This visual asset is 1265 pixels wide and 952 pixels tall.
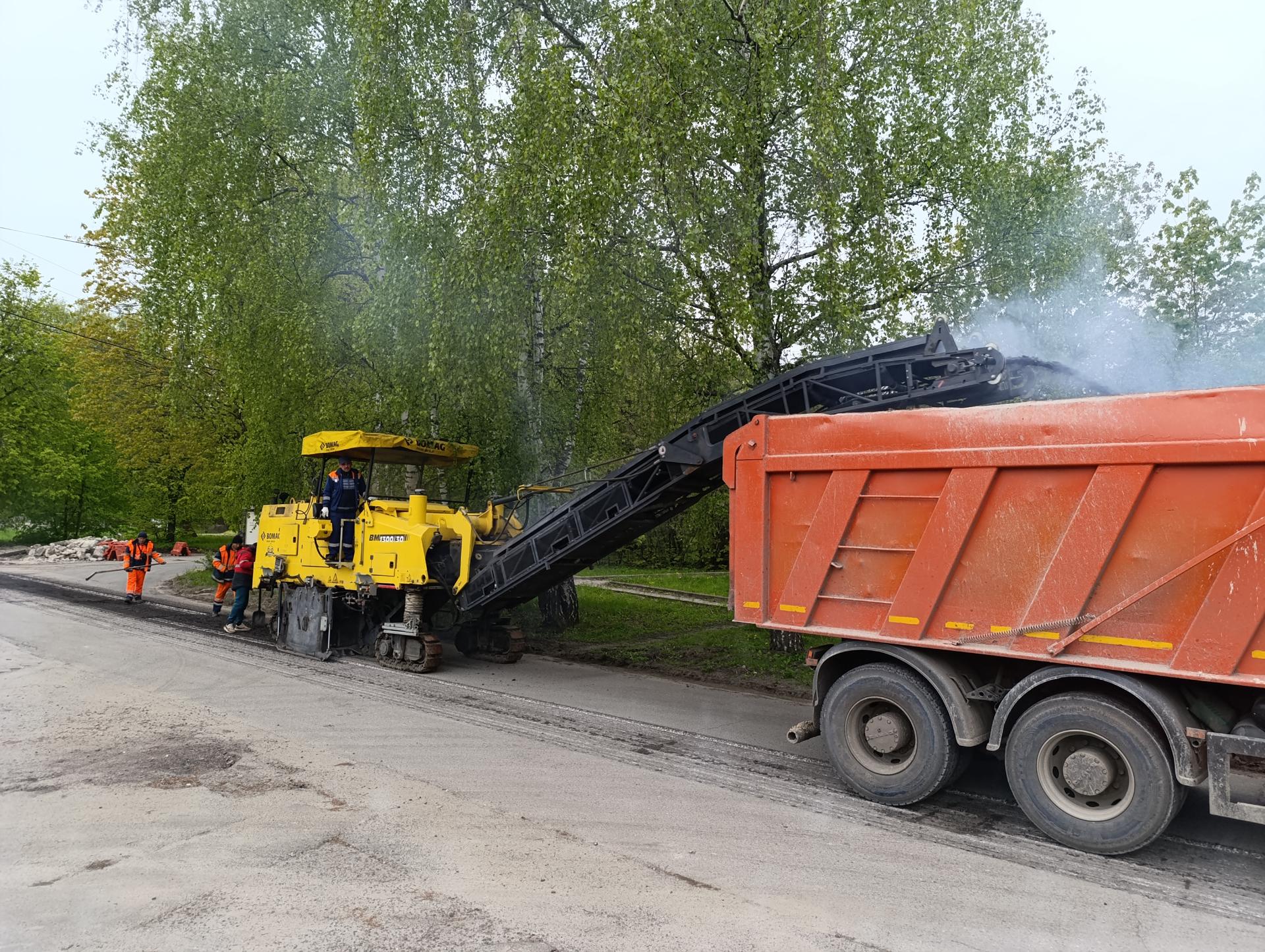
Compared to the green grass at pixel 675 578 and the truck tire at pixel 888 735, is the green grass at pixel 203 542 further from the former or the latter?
the truck tire at pixel 888 735

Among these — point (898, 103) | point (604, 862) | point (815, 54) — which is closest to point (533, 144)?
point (815, 54)

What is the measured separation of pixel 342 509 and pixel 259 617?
15.3 ft

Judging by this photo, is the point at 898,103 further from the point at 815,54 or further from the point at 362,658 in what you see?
the point at 362,658

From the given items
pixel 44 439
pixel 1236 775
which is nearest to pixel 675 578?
pixel 1236 775

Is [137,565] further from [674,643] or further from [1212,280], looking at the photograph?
[1212,280]

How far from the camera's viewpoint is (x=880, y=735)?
19.5 feet

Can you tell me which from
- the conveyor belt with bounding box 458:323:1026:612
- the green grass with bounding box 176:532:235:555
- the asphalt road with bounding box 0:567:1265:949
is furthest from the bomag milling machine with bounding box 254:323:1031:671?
the green grass with bounding box 176:532:235:555

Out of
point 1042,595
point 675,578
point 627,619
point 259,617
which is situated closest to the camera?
point 1042,595

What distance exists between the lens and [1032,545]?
5.33 m

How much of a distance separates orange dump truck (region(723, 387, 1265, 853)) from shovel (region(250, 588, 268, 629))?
Answer: 919cm

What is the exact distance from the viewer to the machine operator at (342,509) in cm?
1106

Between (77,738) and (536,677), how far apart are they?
4.61 meters

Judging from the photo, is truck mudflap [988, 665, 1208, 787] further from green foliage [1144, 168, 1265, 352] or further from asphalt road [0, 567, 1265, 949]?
green foliage [1144, 168, 1265, 352]

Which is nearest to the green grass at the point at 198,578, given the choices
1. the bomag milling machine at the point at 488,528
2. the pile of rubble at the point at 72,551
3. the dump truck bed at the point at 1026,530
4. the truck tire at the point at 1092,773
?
the pile of rubble at the point at 72,551
